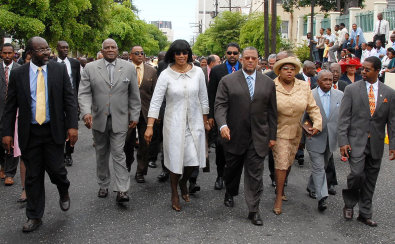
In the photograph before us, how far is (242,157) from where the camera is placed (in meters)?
5.84

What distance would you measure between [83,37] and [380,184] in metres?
19.7

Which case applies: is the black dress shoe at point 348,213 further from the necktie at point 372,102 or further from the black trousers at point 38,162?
the black trousers at point 38,162

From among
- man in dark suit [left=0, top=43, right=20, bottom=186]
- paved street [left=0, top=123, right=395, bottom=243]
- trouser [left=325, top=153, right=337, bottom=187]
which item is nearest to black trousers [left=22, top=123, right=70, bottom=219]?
paved street [left=0, top=123, right=395, bottom=243]

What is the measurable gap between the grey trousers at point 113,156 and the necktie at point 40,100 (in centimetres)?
115

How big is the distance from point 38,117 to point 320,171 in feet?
11.8

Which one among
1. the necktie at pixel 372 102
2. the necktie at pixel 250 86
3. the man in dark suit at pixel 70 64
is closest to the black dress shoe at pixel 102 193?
the man in dark suit at pixel 70 64

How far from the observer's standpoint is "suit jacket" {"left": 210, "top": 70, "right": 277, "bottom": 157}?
5621 millimetres

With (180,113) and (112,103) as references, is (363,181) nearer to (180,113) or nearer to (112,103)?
(180,113)

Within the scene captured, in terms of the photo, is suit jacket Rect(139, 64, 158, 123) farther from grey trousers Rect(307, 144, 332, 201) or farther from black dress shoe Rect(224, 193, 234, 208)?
grey trousers Rect(307, 144, 332, 201)

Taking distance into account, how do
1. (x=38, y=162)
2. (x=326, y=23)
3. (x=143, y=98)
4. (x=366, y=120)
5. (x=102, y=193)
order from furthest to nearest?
(x=326, y=23) → (x=143, y=98) → (x=102, y=193) → (x=366, y=120) → (x=38, y=162)

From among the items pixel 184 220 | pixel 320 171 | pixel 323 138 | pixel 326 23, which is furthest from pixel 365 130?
pixel 326 23

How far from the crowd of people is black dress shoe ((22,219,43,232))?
1cm

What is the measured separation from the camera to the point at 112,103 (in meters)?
6.20

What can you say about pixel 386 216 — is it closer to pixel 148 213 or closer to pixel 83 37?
pixel 148 213
